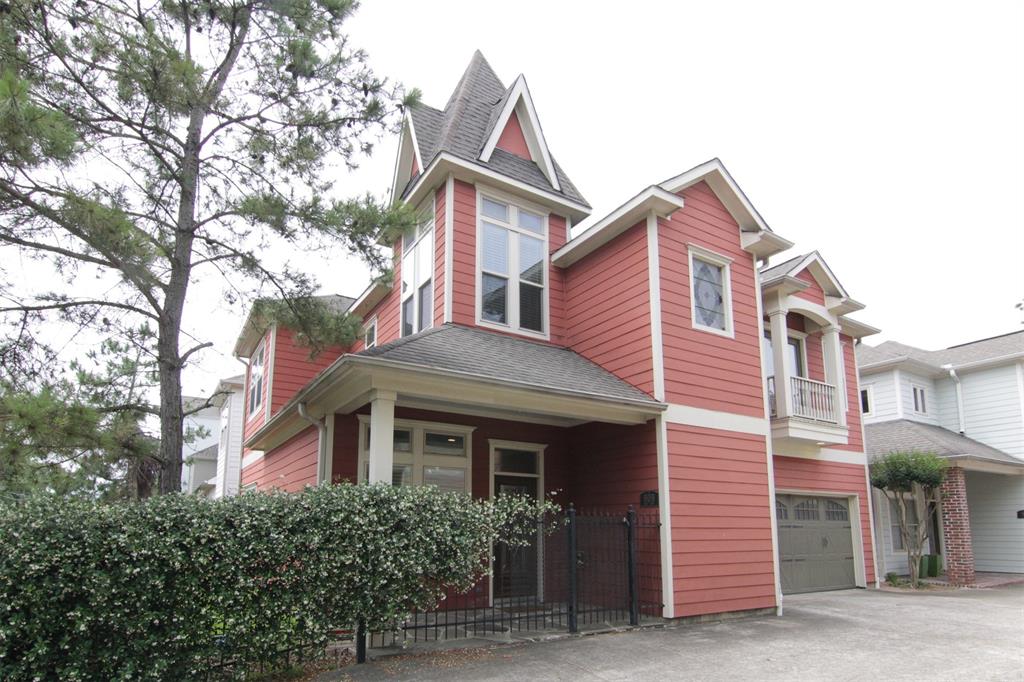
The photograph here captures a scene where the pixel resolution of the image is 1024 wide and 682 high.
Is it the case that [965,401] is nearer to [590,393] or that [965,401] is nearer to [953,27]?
[953,27]

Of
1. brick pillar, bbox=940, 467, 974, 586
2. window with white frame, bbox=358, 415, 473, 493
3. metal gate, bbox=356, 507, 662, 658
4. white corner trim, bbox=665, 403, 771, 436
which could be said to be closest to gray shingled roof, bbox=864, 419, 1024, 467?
brick pillar, bbox=940, 467, 974, 586

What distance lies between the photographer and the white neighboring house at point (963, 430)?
1608cm

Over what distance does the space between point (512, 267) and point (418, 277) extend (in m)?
1.76

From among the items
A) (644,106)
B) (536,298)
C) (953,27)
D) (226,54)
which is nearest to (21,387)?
(226,54)

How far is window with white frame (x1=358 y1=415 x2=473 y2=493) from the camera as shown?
9.70 meters

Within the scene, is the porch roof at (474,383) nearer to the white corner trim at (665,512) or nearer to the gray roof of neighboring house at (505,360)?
the gray roof of neighboring house at (505,360)

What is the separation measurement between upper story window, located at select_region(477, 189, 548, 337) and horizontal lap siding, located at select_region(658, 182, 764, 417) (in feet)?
7.69

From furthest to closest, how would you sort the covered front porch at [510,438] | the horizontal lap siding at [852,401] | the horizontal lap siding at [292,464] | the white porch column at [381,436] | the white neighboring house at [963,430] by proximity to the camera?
the white neighboring house at [963,430] → the horizontal lap siding at [852,401] → the horizontal lap siding at [292,464] → the covered front porch at [510,438] → the white porch column at [381,436]

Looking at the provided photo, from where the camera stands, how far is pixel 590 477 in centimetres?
1075

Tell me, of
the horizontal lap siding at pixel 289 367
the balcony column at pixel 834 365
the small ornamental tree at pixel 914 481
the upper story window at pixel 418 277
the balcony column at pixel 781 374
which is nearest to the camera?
the upper story window at pixel 418 277

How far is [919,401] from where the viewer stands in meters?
18.9

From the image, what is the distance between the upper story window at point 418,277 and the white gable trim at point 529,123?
2.03m

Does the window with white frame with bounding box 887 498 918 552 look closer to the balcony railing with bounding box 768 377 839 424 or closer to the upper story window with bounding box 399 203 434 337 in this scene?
the balcony railing with bounding box 768 377 839 424

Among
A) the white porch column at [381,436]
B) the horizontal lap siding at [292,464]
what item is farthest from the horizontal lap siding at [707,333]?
the horizontal lap siding at [292,464]
